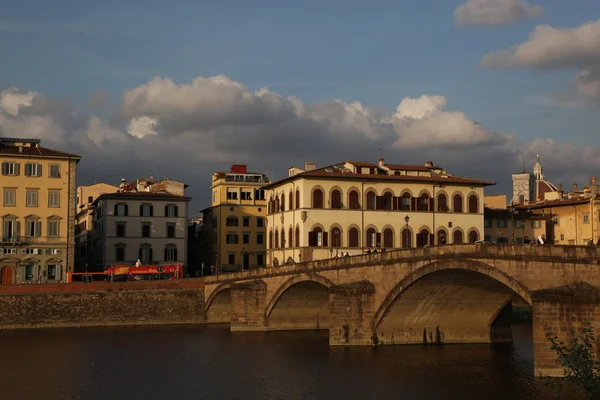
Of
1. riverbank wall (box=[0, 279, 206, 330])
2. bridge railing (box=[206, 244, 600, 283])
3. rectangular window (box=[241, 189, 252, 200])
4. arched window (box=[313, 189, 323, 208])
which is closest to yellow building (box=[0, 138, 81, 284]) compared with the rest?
riverbank wall (box=[0, 279, 206, 330])

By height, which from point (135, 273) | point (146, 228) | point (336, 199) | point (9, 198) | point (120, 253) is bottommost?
point (135, 273)

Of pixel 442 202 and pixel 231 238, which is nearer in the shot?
pixel 442 202

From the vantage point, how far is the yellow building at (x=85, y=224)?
119m

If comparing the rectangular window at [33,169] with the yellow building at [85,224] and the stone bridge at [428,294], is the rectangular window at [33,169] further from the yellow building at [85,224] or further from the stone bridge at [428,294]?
the stone bridge at [428,294]

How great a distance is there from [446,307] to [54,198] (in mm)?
49057

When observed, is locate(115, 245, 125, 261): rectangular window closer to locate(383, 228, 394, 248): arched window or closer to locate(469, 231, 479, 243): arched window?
locate(383, 228, 394, 248): arched window

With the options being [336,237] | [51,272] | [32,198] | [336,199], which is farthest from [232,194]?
[336,237]

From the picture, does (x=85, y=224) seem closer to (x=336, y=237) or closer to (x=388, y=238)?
(x=336, y=237)

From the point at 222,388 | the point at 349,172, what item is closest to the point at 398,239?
the point at 349,172

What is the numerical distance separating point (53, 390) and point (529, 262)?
27234mm

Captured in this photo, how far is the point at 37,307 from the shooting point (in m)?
81.1

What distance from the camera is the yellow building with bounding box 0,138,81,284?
298 feet

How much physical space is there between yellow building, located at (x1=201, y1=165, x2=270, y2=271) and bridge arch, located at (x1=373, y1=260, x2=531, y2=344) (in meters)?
52.5

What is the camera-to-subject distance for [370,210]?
87000 millimetres
